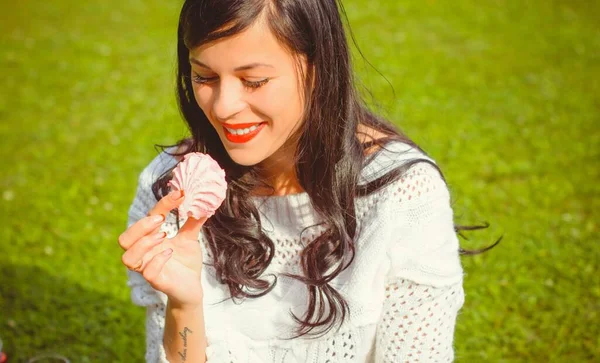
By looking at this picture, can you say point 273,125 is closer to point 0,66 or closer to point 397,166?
point 397,166

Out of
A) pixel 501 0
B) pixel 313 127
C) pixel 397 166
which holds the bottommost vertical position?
pixel 397 166

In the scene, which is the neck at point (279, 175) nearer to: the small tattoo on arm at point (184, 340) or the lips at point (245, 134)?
the lips at point (245, 134)

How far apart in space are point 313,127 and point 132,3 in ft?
30.6

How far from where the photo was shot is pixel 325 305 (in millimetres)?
2492

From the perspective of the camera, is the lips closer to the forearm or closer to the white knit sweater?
the white knit sweater

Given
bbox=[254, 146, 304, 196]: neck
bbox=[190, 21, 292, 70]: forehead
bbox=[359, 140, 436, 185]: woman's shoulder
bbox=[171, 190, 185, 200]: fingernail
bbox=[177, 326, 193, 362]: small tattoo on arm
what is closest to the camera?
bbox=[171, 190, 185, 200]: fingernail

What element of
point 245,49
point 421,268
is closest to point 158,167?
point 245,49

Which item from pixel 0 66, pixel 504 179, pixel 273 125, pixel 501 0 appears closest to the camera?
pixel 273 125

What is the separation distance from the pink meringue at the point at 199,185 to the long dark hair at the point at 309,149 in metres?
0.39

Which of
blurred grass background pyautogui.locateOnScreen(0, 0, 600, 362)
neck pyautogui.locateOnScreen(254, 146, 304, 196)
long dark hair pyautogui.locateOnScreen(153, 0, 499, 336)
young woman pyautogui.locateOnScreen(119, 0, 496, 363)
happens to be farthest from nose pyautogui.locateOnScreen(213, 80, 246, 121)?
blurred grass background pyautogui.locateOnScreen(0, 0, 600, 362)

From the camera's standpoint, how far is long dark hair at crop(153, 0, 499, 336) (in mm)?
2080

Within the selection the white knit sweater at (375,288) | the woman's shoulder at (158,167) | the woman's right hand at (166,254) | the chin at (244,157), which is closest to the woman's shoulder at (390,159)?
the white knit sweater at (375,288)

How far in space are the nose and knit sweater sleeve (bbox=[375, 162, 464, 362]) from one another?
0.66 metres

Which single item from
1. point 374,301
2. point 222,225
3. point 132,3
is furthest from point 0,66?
point 374,301
